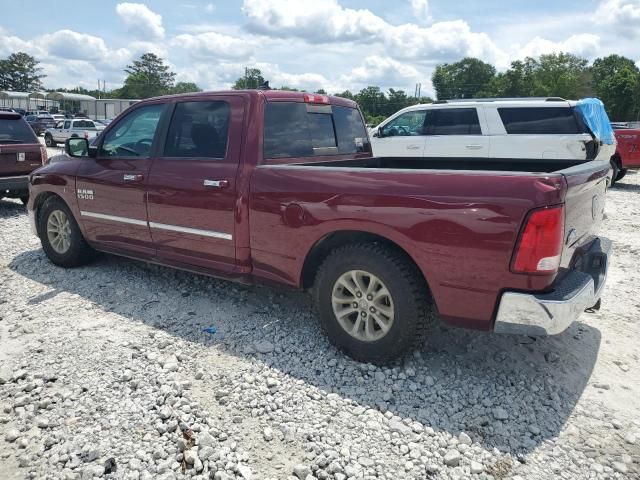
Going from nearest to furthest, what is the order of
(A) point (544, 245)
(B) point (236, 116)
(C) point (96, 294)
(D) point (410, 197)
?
1. (A) point (544, 245)
2. (D) point (410, 197)
3. (B) point (236, 116)
4. (C) point (96, 294)

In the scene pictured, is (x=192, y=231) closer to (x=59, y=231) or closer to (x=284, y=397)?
(x=284, y=397)

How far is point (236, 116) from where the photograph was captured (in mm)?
4016

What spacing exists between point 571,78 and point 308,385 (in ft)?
220

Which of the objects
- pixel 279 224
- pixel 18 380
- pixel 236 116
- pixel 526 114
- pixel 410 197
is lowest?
pixel 18 380

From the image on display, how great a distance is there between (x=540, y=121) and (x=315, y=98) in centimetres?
587

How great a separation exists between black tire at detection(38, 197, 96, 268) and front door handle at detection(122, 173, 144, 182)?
1.13 meters

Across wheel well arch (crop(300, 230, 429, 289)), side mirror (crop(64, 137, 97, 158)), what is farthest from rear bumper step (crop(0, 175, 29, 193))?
wheel well arch (crop(300, 230, 429, 289))

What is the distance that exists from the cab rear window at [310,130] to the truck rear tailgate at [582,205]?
2133 millimetres

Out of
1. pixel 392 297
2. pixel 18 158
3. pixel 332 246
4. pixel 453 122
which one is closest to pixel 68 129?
pixel 18 158

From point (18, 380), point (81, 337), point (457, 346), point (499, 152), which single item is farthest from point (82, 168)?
point (499, 152)

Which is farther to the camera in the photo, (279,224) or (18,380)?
(279,224)

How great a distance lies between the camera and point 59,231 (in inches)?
217

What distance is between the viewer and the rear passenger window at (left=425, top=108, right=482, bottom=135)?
9320 mm

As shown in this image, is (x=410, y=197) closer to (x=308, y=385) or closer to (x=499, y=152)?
(x=308, y=385)
